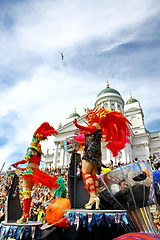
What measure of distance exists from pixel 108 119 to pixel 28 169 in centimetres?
222

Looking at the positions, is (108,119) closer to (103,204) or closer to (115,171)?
(115,171)

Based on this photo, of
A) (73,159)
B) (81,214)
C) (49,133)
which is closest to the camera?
(81,214)

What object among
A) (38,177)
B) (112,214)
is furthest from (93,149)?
(38,177)

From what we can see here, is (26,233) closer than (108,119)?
Yes

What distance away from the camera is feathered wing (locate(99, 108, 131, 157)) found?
10.6 ft

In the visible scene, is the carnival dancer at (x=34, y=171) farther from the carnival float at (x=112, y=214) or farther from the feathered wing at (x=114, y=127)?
the feathered wing at (x=114, y=127)

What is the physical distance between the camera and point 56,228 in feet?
8.74

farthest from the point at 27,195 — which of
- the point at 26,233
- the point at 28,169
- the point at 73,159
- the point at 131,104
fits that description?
the point at 131,104

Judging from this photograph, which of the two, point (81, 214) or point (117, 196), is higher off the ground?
point (117, 196)

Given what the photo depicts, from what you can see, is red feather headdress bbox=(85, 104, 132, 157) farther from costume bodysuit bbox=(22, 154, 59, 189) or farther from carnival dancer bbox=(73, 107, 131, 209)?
costume bodysuit bbox=(22, 154, 59, 189)

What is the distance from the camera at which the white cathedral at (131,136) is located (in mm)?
31172

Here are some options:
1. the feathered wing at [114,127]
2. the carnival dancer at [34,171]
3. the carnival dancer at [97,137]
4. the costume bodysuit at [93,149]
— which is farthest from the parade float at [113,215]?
the feathered wing at [114,127]

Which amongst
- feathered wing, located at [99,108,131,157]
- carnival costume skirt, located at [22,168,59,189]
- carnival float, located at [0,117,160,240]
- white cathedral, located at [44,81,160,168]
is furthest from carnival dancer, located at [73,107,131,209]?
white cathedral, located at [44,81,160,168]

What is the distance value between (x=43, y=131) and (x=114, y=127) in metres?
1.94
